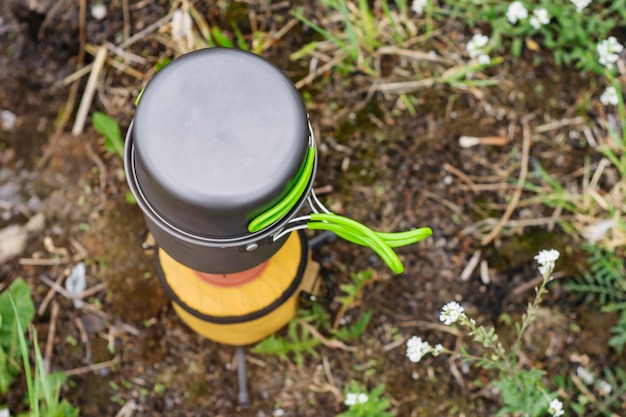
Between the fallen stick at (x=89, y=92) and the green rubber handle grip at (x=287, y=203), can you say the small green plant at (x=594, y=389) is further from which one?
the fallen stick at (x=89, y=92)

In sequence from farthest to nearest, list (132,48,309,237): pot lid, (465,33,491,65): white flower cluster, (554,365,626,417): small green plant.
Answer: (465,33,491,65): white flower cluster
(554,365,626,417): small green plant
(132,48,309,237): pot lid

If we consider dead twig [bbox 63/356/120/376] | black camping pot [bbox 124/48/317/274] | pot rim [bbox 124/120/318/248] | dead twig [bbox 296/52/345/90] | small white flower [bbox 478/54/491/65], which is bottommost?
dead twig [bbox 63/356/120/376]

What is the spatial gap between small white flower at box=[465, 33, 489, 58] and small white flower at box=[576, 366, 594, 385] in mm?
954

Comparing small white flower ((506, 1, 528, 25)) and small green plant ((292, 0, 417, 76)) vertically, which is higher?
small white flower ((506, 1, 528, 25))

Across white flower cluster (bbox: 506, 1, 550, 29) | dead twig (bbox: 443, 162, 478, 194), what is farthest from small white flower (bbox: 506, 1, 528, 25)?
dead twig (bbox: 443, 162, 478, 194)

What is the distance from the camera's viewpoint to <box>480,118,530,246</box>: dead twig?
1.98m

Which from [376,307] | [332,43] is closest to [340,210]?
[376,307]

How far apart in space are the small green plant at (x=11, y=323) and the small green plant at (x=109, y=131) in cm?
43

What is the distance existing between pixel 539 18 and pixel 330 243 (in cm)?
89

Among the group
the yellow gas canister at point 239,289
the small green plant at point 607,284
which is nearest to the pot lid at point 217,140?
the yellow gas canister at point 239,289

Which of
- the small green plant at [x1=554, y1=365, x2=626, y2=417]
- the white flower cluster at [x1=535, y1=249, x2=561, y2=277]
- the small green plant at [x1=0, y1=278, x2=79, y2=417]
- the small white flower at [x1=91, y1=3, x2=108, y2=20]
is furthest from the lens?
the small white flower at [x1=91, y1=3, x2=108, y2=20]

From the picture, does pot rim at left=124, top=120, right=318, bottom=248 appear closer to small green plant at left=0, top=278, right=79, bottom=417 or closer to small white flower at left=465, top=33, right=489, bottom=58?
small green plant at left=0, top=278, right=79, bottom=417

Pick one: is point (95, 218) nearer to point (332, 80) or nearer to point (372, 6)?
point (332, 80)

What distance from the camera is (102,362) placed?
1888 millimetres
